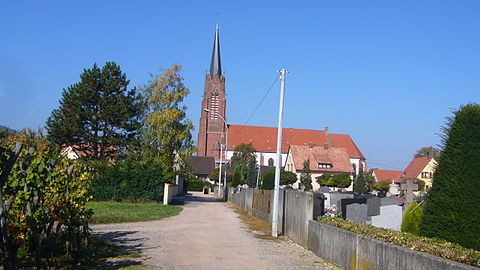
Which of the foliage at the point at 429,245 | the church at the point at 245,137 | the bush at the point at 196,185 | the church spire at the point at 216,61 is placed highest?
the church spire at the point at 216,61

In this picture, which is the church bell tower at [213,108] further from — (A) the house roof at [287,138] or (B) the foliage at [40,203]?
(B) the foliage at [40,203]

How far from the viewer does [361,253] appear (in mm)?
9703

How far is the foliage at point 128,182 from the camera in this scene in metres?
33.6

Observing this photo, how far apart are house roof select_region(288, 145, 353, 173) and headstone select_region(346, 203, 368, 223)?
231 ft

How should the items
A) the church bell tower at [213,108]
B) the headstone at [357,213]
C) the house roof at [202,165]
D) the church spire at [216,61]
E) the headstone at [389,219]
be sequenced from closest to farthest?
the headstone at [389,219] < the headstone at [357,213] < the church spire at [216,61] < the church bell tower at [213,108] < the house roof at [202,165]

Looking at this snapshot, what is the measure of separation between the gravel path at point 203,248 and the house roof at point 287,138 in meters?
100.0

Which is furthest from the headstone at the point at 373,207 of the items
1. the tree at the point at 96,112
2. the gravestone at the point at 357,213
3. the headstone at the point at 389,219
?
the tree at the point at 96,112

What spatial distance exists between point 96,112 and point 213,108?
6296cm

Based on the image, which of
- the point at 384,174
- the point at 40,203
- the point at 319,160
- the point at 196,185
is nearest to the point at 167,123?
the point at 40,203

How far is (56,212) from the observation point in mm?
10070

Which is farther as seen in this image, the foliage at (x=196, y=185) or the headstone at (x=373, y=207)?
the foliage at (x=196, y=185)

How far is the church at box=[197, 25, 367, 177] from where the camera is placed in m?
105

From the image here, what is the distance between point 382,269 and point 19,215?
589cm

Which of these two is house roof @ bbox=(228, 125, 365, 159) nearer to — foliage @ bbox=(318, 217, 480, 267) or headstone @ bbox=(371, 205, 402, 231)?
headstone @ bbox=(371, 205, 402, 231)
